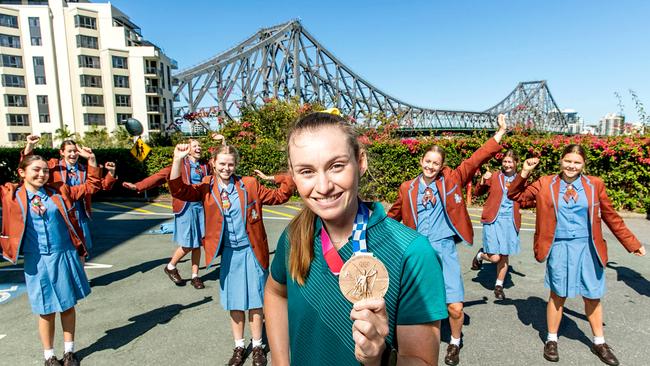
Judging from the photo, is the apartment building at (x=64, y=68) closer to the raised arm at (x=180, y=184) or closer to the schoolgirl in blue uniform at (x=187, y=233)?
the schoolgirl in blue uniform at (x=187, y=233)

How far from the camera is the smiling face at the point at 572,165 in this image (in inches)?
131

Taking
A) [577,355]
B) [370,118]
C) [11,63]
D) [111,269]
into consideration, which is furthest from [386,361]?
[11,63]

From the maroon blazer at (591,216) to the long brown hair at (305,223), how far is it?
277cm

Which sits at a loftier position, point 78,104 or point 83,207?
point 78,104

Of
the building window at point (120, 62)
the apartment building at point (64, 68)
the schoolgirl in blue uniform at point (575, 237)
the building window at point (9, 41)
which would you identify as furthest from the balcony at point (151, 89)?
the schoolgirl in blue uniform at point (575, 237)

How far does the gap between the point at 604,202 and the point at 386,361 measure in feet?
10.6

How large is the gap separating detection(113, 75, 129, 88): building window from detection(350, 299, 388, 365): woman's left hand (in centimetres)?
6148

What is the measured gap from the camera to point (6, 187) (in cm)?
355

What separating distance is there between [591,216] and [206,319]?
3928mm

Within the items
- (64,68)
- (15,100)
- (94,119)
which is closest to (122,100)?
(94,119)

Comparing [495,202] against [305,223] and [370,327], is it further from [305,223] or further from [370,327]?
[370,327]

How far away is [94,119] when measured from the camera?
2066 inches

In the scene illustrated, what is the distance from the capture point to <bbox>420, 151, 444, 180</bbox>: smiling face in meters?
3.50

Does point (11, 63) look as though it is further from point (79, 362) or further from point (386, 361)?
point (386, 361)
